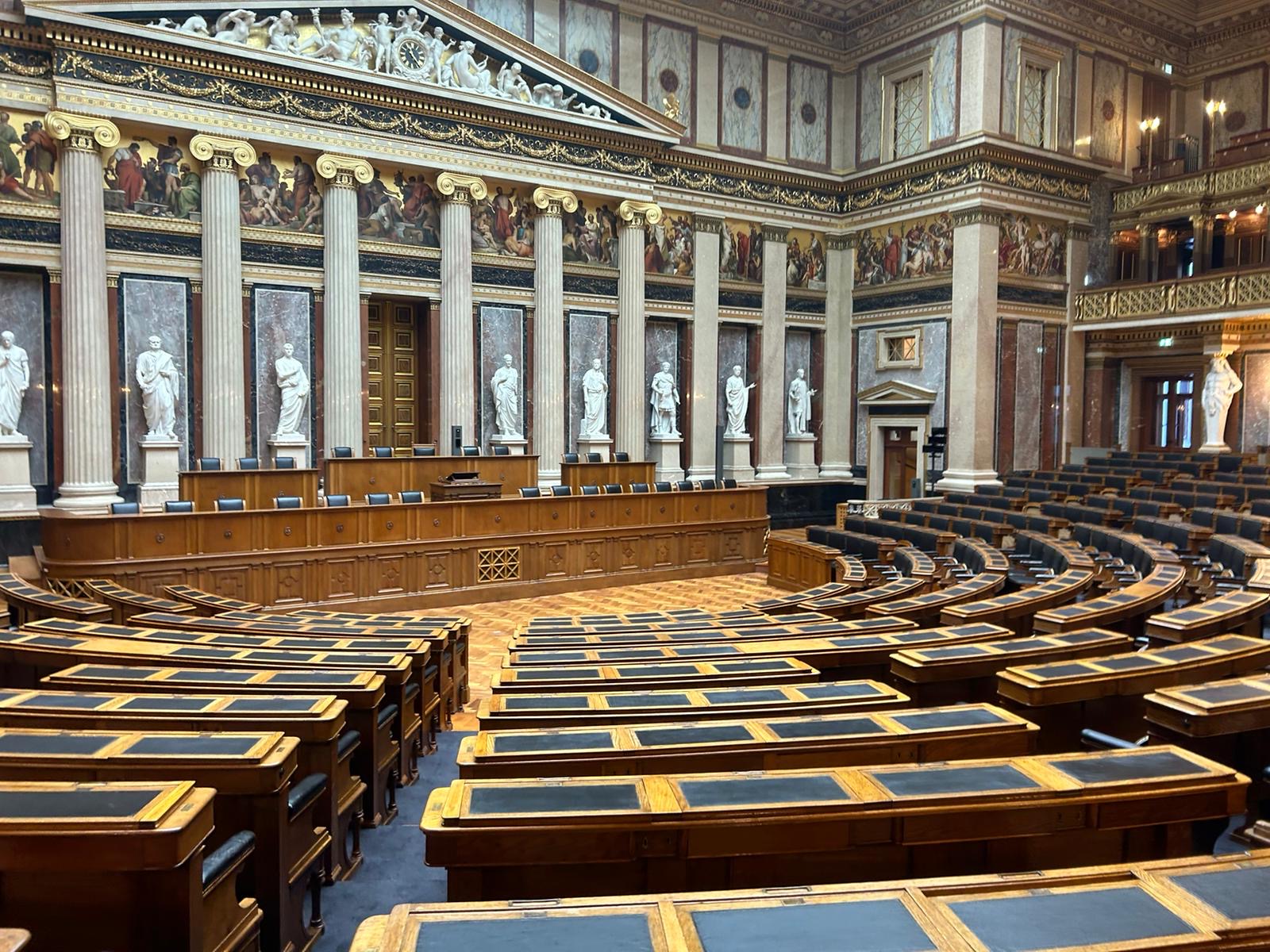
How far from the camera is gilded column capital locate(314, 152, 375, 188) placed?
46.4 ft

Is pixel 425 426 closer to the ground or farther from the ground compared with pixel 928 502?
farther from the ground

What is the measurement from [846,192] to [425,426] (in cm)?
1121

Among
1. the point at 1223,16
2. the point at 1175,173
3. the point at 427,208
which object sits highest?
the point at 1223,16

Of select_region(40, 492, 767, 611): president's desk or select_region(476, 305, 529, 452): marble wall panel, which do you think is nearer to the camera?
select_region(40, 492, 767, 611): president's desk

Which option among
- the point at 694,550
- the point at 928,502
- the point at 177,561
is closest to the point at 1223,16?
the point at 928,502

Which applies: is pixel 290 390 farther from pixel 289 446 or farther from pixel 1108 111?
pixel 1108 111

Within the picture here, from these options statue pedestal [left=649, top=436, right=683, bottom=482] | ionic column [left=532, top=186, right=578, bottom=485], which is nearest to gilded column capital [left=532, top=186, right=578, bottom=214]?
ionic column [left=532, top=186, right=578, bottom=485]

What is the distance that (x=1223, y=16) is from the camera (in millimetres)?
19453

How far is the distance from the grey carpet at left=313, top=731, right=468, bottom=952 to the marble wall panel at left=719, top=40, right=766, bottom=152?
57.9ft

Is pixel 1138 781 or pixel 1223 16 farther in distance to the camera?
pixel 1223 16

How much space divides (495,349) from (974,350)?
31.2ft

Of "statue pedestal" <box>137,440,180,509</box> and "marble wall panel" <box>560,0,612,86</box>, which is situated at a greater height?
"marble wall panel" <box>560,0,612,86</box>

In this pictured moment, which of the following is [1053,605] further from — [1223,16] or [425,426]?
[1223,16]

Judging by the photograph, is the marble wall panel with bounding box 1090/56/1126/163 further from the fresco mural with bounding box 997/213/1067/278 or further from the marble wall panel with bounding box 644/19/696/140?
the marble wall panel with bounding box 644/19/696/140
